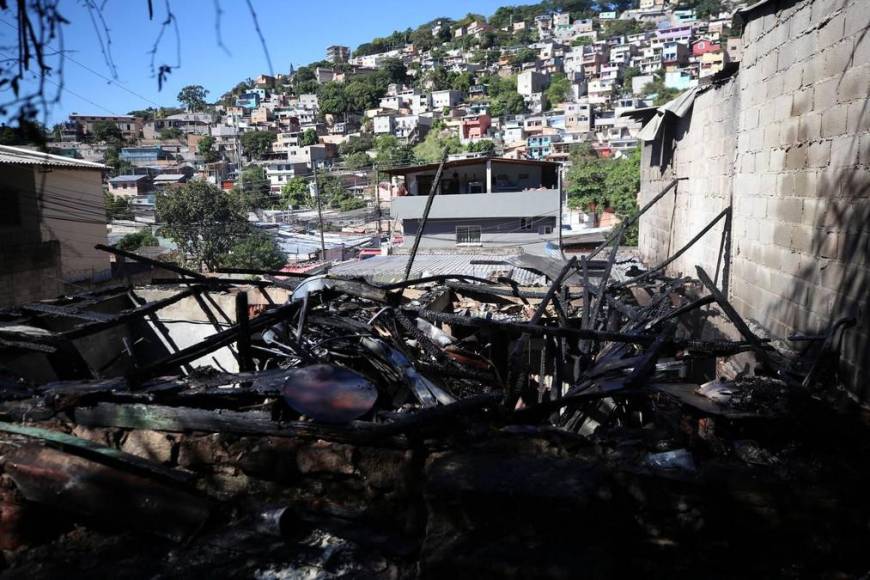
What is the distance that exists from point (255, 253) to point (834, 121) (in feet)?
86.5

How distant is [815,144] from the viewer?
438 cm

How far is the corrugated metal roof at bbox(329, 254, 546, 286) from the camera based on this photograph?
1269cm

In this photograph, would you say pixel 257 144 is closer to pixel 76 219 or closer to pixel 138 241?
pixel 138 241

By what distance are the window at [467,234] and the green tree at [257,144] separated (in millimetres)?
59496

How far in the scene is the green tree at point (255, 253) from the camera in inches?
1075

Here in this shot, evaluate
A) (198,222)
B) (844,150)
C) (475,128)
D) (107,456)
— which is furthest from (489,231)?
(475,128)

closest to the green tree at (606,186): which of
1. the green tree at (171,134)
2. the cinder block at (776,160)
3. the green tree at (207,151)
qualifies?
the cinder block at (776,160)

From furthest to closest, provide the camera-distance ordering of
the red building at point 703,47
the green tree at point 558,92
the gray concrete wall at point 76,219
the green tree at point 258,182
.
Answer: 1. the green tree at point 558,92
2. the red building at point 703,47
3. the green tree at point 258,182
4. the gray concrete wall at point 76,219

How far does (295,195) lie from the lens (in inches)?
2010

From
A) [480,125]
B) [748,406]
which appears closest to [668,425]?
[748,406]

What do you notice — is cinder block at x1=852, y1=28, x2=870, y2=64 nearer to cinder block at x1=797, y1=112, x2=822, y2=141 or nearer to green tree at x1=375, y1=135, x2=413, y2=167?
cinder block at x1=797, y1=112, x2=822, y2=141

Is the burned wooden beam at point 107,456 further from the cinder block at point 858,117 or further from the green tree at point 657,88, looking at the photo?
the green tree at point 657,88

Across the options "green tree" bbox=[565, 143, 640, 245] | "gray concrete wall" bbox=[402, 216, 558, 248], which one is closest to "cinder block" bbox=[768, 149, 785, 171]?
"gray concrete wall" bbox=[402, 216, 558, 248]

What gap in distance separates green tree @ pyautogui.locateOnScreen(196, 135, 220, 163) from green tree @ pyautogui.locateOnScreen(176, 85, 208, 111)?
28940mm
